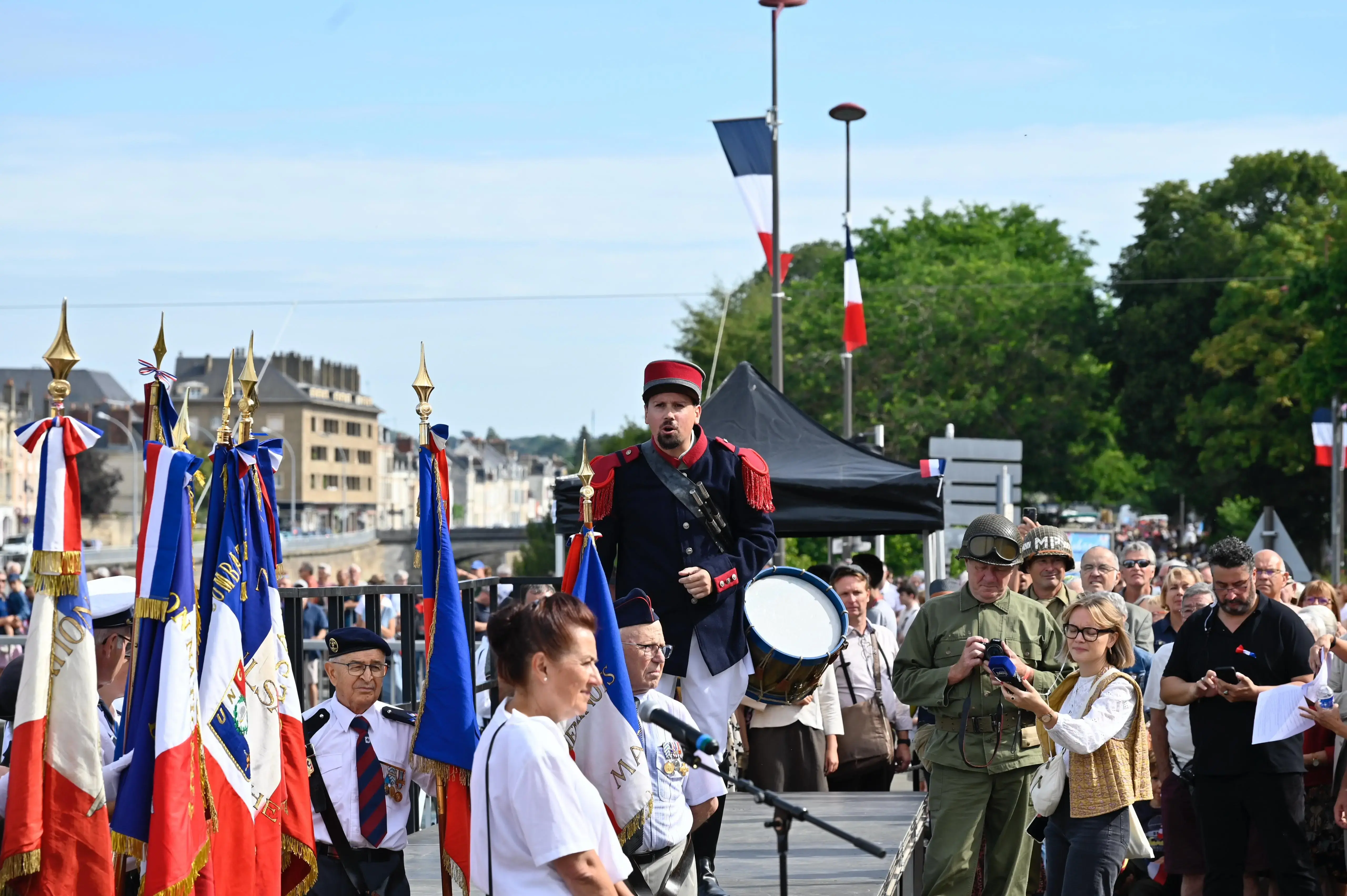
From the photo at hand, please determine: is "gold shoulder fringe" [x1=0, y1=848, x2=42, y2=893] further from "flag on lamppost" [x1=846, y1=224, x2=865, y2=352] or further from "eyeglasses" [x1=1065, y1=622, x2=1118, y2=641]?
"flag on lamppost" [x1=846, y1=224, x2=865, y2=352]

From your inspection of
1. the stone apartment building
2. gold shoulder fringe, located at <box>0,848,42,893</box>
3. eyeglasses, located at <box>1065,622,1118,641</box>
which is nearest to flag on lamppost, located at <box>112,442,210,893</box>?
gold shoulder fringe, located at <box>0,848,42,893</box>

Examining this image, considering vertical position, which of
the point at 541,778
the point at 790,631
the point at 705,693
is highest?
the point at 541,778

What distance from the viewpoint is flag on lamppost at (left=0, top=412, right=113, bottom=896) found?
4.86 m

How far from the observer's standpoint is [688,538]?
23.1 ft

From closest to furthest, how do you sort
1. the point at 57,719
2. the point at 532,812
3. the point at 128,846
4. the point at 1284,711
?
the point at 532,812
the point at 57,719
the point at 128,846
the point at 1284,711

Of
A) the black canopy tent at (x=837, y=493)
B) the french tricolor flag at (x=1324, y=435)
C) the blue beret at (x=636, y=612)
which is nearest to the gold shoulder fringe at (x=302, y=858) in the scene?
the blue beret at (x=636, y=612)

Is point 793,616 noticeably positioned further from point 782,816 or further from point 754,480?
point 782,816

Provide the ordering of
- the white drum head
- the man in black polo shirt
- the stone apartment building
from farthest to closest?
1. the stone apartment building
2. the white drum head
3. the man in black polo shirt

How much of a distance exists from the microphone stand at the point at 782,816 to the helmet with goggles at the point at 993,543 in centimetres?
351

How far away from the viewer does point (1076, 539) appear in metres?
27.1

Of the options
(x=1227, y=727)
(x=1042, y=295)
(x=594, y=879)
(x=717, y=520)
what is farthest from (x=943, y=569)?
(x=1042, y=295)

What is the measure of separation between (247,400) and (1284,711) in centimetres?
506

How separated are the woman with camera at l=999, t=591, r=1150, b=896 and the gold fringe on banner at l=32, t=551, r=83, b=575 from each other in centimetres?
414

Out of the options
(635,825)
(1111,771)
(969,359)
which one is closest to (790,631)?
(1111,771)
